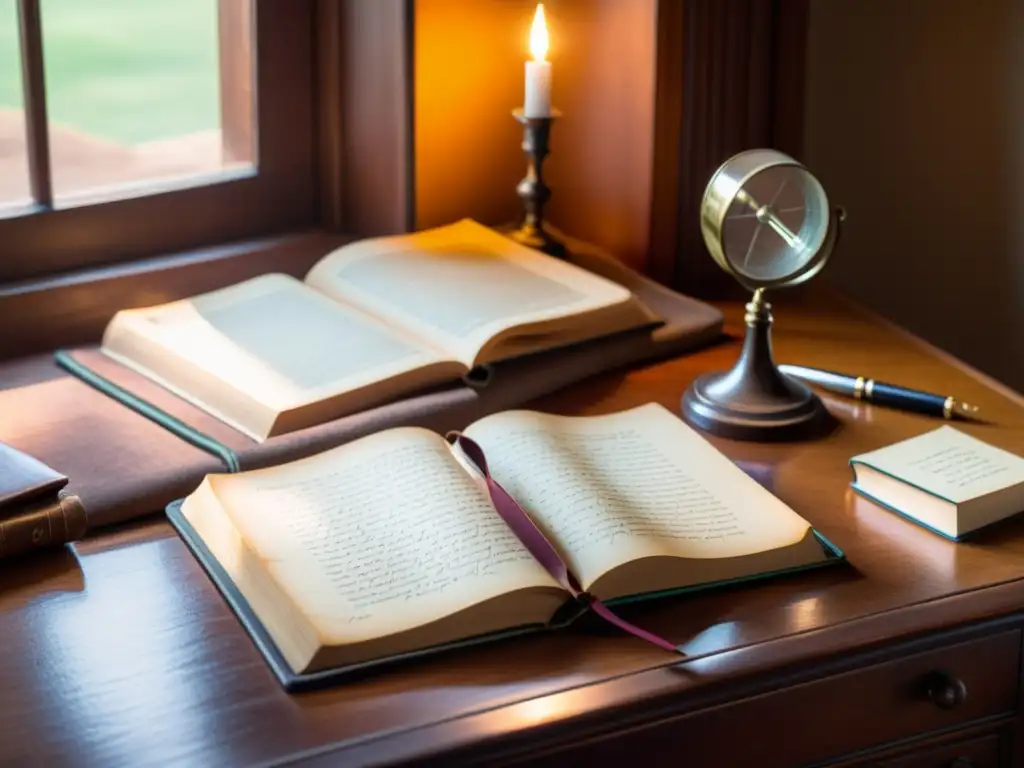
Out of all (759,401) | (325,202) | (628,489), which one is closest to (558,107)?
(325,202)

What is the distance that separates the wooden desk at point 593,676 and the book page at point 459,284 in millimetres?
316

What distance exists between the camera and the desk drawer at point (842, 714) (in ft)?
3.45

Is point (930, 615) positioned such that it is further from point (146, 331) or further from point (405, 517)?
point (146, 331)

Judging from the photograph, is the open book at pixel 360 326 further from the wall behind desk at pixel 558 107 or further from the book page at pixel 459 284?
the wall behind desk at pixel 558 107

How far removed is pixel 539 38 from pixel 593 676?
2.78 feet

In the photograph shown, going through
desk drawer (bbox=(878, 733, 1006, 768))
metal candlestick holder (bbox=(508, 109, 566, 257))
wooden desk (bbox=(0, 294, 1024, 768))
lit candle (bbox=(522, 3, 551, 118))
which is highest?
lit candle (bbox=(522, 3, 551, 118))

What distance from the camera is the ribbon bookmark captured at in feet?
3.47

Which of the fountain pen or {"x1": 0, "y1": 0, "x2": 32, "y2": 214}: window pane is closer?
the fountain pen

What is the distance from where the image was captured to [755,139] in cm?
173

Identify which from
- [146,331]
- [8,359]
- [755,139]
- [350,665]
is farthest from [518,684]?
[755,139]

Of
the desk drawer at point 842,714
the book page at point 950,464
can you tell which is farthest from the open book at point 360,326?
the desk drawer at point 842,714

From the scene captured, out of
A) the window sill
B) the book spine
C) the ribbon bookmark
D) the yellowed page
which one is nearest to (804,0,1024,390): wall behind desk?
the window sill

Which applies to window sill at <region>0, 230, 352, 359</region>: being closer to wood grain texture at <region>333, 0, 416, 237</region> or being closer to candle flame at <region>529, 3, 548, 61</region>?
wood grain texture at <region>333, 0, 416, 237</region>

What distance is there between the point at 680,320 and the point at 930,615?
55 cm
